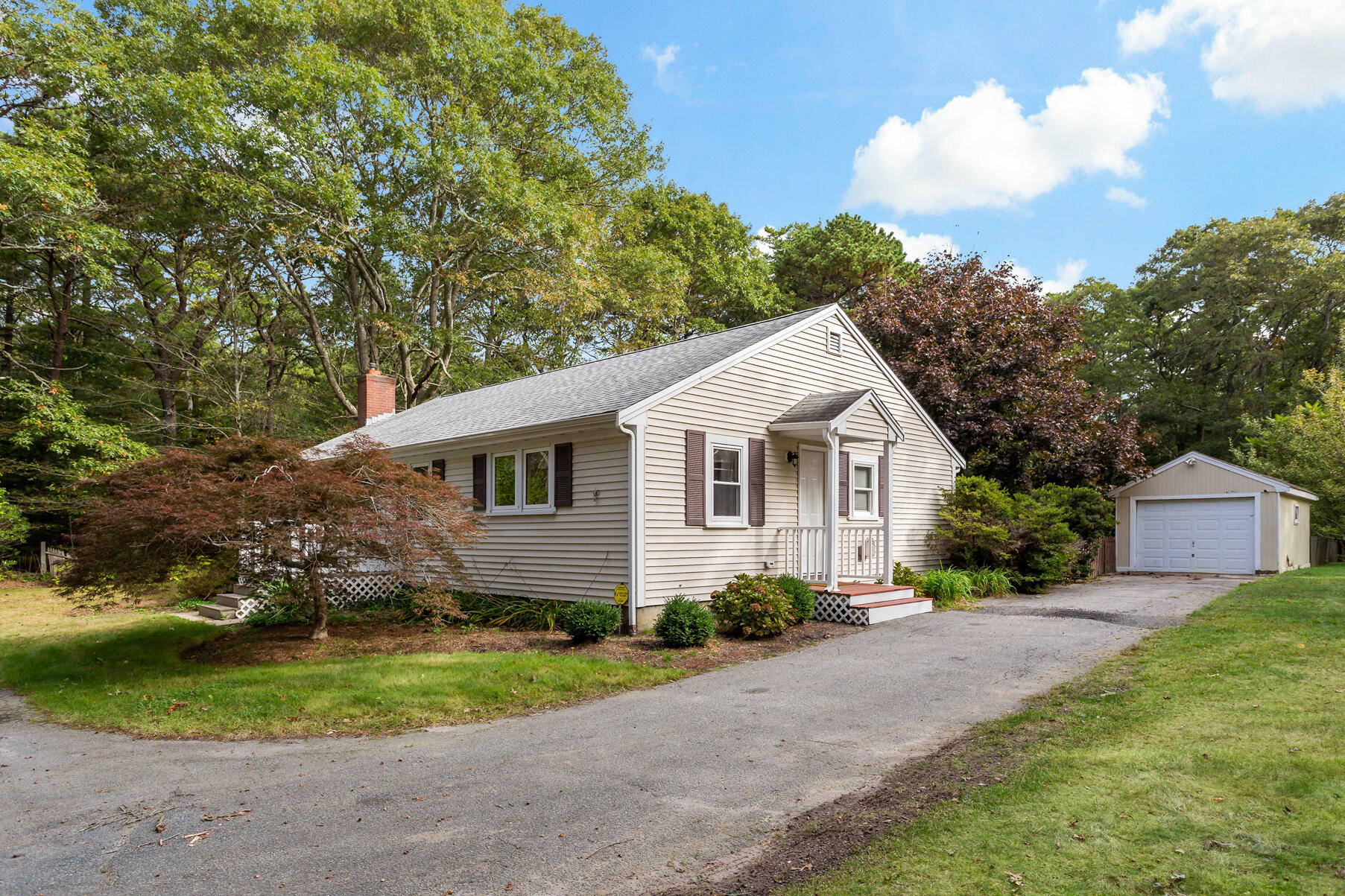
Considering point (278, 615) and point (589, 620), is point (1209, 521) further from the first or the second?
point (278, 615)

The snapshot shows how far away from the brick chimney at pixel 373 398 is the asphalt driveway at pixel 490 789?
1381 centimetres

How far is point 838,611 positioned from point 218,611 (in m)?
11.2

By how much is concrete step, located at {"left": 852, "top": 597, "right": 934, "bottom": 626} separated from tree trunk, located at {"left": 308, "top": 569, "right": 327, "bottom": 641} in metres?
7.88

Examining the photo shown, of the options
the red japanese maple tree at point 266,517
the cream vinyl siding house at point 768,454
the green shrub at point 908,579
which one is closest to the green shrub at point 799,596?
the cream vinyl siding house at point 768,454

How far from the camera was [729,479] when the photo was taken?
12.5 metres

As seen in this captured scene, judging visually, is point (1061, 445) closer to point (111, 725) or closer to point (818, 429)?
point (818, 429)

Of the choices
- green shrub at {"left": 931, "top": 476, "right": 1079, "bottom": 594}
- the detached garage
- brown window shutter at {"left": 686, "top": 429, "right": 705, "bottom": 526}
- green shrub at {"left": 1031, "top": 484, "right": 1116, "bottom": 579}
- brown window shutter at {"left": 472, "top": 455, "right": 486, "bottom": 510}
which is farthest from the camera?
the detached garage

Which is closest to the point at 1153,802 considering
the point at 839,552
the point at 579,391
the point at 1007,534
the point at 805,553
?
the point at 805,553

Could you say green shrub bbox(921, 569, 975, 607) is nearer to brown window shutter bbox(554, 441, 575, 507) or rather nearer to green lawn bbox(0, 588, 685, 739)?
brown window shutter bbox(554, 441, 575, 507)

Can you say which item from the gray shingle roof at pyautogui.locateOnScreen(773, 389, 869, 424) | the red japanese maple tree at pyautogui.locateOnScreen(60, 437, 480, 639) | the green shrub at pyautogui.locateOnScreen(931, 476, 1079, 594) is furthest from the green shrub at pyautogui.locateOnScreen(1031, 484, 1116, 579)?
the red japanese maple tree at pyautogui.locateOnScreen(60, 437, 480, 639)

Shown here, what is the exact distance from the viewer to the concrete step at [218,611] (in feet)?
45.4

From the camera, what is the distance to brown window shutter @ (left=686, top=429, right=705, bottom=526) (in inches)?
459

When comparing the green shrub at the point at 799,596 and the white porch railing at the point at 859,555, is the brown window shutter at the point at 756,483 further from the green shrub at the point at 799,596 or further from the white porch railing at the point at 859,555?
the white porch railing at the point at 859,555

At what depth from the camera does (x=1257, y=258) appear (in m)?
31.6
